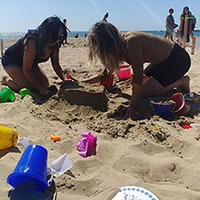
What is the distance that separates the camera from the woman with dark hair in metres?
3.34

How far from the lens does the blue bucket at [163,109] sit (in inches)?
110

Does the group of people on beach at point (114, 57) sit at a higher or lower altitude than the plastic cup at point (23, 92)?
higher

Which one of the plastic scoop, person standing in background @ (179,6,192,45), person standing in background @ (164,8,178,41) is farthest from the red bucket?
person standing in background @ (164,8,178,41)

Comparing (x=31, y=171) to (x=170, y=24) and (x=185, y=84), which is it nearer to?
(x=185, y=84)

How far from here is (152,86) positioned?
133 inches

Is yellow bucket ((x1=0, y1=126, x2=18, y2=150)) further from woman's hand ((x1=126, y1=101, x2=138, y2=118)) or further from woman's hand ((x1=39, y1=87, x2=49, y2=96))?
woman's hand ((x1=39, y1=87, x2=49, y2=96))

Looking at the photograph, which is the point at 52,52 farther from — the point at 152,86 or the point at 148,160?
the point at 148,160

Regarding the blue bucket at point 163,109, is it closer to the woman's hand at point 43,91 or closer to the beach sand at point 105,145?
the beach sand at point 105,145

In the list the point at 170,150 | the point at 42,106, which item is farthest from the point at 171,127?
the point at 42,106

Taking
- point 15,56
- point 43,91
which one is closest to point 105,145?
point 43,91

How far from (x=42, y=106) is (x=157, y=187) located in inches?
70.3

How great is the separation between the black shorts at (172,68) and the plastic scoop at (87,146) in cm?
156

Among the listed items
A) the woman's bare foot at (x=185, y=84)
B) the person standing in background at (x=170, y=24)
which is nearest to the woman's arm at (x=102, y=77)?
the woman's bare foot at (x=185, y=84)

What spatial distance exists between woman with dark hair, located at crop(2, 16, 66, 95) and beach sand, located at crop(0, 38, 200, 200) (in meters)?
0.34
